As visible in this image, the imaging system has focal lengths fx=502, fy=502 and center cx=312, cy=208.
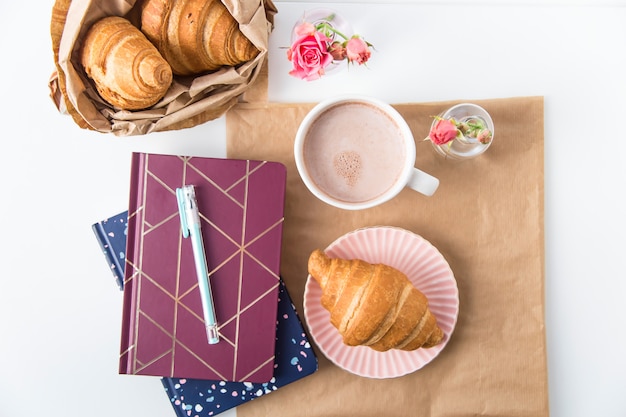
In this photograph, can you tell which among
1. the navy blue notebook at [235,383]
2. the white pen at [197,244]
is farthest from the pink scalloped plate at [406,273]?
the white pen at [197,244]

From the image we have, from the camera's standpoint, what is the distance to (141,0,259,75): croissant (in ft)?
2.29

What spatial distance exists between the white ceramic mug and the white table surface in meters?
0.10

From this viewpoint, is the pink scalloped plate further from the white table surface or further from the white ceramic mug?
the white table surface

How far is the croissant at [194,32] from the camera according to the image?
70 centimetres

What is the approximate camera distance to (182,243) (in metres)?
0.78

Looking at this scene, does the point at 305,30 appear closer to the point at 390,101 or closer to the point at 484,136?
the point at 390,101

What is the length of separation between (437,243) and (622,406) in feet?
1.44

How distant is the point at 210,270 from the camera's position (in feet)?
2.57

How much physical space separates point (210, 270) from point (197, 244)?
1.9 inches

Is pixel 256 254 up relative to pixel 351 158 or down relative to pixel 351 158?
down

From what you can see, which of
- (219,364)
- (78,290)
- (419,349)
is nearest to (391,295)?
(419,349)

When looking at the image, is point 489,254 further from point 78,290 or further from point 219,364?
point 78,290

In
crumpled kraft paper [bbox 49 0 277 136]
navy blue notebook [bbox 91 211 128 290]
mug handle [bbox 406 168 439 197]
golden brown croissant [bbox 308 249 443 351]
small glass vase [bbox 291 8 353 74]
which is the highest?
small glass vase [bbox 291 8 353 74]

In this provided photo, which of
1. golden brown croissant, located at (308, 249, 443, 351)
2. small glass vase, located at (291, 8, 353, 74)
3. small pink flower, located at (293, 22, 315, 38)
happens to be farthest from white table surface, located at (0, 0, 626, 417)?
golden brown croissant, located at (308, 249, 443, 351)
